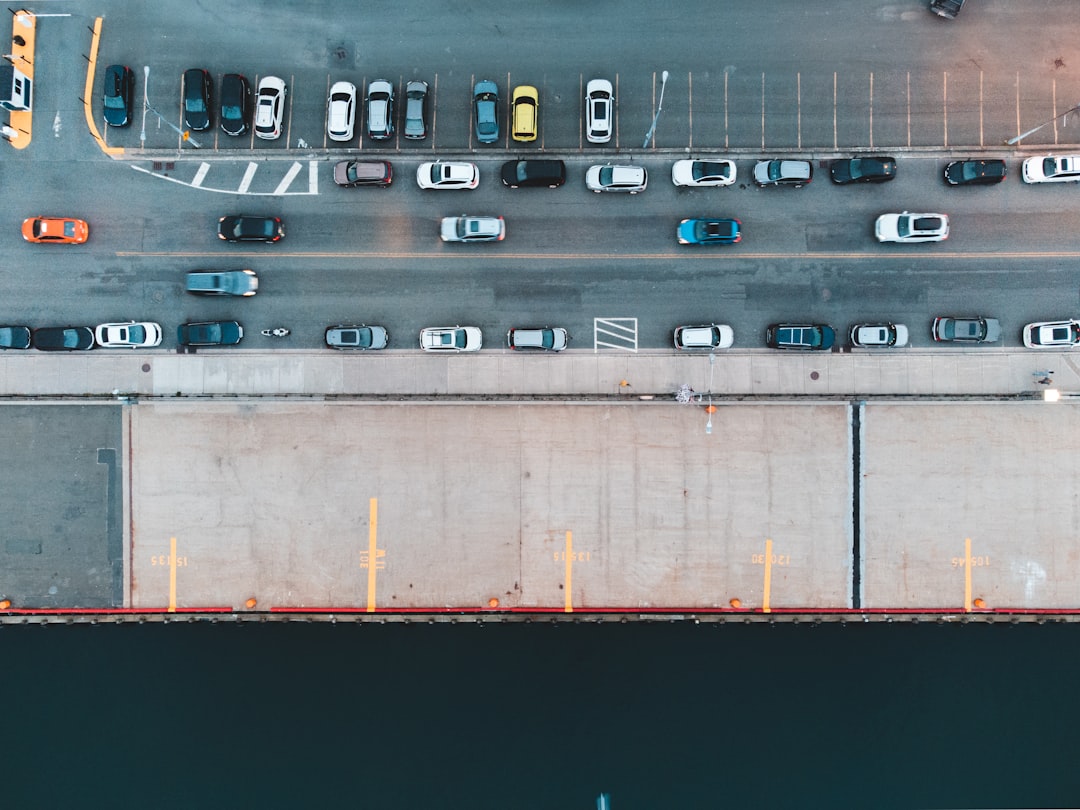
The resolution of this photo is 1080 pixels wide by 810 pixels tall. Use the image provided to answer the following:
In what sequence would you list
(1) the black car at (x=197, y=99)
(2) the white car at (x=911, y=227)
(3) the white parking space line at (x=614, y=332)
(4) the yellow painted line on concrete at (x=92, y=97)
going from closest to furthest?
(2) the white car at (x=911, y=227), (1) the black car at (x=197, y=99), (3) the white parking space line at (x=614, y=332), (4) the yellow painted line on concrete at (x=92, y=97)

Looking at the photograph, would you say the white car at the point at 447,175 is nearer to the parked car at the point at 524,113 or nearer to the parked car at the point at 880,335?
the parked car at the point at 524,113

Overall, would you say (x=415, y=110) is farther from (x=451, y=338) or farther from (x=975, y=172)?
(x=975, y=172)

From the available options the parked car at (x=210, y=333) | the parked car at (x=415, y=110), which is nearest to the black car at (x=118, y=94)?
the parked car at (x=210, y=333)

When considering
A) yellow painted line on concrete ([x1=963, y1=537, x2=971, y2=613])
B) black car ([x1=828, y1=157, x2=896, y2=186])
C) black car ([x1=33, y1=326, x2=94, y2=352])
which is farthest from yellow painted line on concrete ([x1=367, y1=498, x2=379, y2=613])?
yellow painted line on concrete ([x1=963, y1=537, x2=971, y2=613])

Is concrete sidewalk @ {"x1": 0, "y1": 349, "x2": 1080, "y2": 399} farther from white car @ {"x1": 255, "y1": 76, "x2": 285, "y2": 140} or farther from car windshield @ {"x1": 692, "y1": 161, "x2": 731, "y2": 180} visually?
white car @ {"x1": 255, "y1": 76, "x2": 285, "y2": 140}

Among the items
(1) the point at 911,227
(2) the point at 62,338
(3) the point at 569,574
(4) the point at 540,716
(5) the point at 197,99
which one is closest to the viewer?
(1) the point at 911,227

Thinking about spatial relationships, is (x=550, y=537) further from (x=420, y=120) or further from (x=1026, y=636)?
(x=1026, y=636)

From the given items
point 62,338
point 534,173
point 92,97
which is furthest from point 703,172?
point 62,338

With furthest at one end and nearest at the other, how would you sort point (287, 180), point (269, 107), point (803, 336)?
point (287, 180)
point (269, 107)
point (803, 336)
